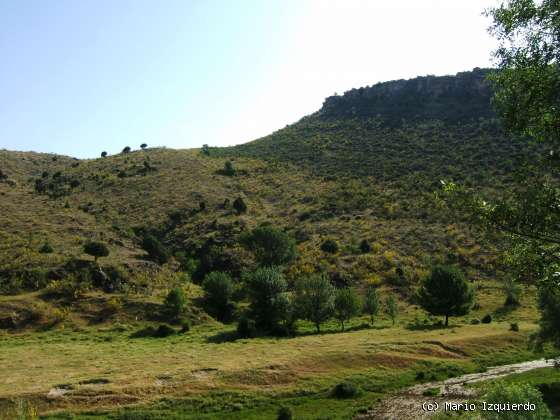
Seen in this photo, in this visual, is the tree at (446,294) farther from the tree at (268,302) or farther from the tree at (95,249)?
the tree at (95,249)

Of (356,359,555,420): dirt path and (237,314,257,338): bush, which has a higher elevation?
(237,314,257,338): bush

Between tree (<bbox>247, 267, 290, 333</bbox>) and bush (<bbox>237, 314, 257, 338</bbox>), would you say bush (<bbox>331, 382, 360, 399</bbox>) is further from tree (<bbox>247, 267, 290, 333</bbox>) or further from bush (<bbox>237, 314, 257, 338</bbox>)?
tree (<bbox>247, 267, 290, 333</bbox>)

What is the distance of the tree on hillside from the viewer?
11.9 meters

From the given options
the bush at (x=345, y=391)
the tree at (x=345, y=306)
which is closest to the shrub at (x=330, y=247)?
the tree at (x=345, y=306)

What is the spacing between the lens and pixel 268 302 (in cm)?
4906

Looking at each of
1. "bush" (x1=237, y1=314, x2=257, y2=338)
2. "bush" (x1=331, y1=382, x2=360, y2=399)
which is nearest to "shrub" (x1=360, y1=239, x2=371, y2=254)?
"bush" (x1=237, y1=314, x2=257, y2=338)

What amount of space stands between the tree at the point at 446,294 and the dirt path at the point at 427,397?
13.8m

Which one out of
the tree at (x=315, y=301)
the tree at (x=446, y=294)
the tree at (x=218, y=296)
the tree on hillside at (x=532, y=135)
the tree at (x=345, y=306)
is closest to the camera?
the tree on hillside at (x=532, y=135)

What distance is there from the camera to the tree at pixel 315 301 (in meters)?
48.7

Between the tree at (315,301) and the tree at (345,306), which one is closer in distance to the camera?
the tree at (315,301)

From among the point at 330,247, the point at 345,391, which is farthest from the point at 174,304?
the point at 330,247

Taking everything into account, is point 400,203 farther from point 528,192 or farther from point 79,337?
point 528,192

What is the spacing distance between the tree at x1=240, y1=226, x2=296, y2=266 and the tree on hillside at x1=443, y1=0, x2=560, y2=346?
54.6 meters

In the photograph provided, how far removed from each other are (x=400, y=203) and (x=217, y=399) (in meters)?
67.7
